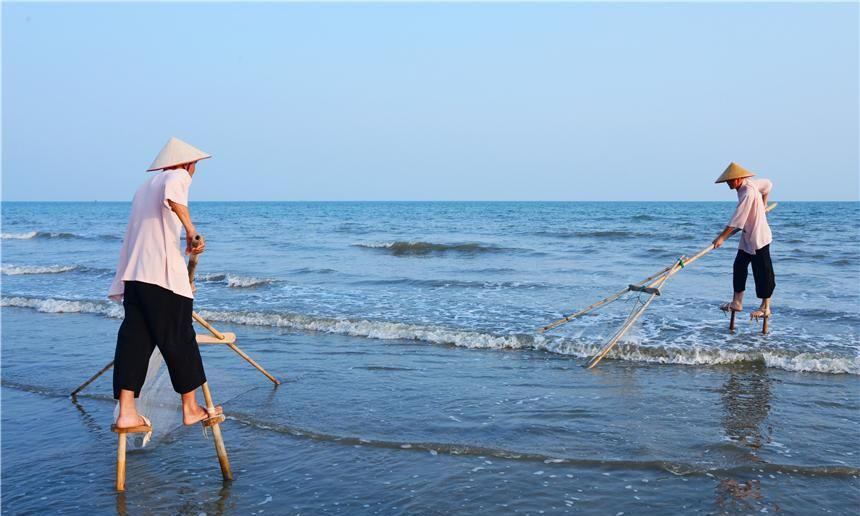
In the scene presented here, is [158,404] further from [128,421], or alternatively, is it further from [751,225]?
[751,225]

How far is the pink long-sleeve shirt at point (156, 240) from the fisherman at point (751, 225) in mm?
5714

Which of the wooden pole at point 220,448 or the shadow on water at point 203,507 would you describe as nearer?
the shadow on water at point 203,507

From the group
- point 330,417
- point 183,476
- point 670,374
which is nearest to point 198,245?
point 183,476

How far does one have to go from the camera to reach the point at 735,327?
867 cm

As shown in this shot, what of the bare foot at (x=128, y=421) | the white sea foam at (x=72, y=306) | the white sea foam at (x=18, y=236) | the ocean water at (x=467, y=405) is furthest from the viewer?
the white sea foam at (x=18, y=236)

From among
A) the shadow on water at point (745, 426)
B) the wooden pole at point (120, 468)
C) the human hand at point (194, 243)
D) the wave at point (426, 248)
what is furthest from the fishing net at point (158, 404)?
the wave at point (426, 248)

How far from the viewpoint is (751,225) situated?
7.41 meters

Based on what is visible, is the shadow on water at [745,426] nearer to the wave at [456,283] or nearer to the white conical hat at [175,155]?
the white conical hat at [175,155]

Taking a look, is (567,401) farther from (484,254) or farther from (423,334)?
(484,254)

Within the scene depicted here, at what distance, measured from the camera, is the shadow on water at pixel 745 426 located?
3.74 m

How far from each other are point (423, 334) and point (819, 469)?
4999 mm

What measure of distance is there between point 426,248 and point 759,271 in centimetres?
1557

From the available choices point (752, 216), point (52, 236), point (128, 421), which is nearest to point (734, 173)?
point (752, 216)

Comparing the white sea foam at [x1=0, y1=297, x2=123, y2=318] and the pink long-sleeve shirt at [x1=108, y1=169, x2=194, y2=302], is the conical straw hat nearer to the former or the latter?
the pink long-sleeve shirt at [x1=108, y1=169, x2=194, y2=302]
